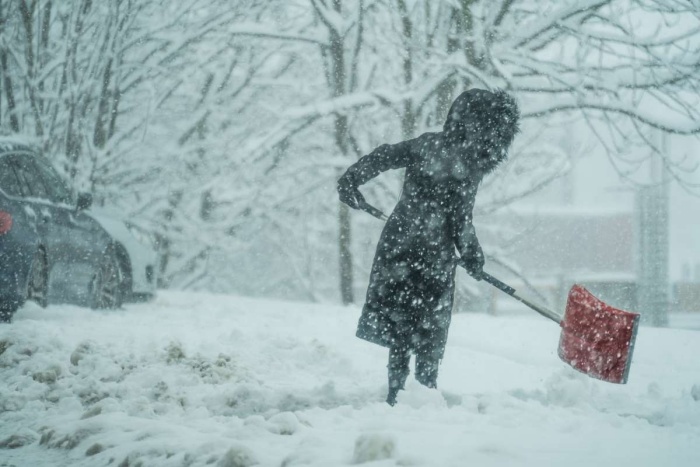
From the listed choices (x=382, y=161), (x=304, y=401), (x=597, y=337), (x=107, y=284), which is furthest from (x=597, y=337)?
(x=107, y=284)

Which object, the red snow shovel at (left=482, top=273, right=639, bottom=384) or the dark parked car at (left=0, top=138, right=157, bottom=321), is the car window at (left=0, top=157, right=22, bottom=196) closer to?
the dark parked car at (left=0, top=138, right=157, bottom=321)

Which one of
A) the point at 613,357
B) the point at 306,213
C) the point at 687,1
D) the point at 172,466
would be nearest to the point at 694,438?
the point at 613,357

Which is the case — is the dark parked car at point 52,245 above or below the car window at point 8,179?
below

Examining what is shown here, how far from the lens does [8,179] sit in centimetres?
621

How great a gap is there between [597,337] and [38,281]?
473 centimetres

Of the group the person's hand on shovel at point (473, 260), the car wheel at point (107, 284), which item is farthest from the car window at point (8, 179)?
the person's hand on shovel at point (473, 260)

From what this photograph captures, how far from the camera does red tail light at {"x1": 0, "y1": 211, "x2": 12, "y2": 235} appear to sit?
584 centimetres

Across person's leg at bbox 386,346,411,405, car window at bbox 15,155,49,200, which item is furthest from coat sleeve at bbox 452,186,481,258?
car window at bbox 15,155,49,200

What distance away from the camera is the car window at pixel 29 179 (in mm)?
6543

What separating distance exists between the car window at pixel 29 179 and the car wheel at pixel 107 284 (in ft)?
3.78

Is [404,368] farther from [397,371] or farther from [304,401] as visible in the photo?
[304,401]

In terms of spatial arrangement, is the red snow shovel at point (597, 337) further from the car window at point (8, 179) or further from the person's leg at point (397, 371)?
the car window at point (8, 179)

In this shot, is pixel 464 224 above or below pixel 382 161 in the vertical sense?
below

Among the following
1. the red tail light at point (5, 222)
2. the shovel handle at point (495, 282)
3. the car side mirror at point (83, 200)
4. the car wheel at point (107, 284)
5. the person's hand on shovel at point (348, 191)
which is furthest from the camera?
the car wheel at point (107, 284)
